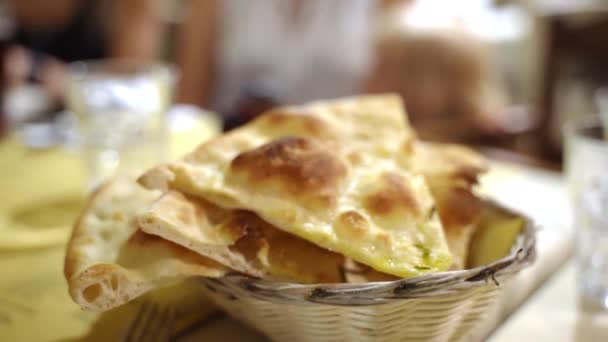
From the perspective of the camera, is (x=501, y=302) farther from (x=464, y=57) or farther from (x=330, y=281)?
(x=464, y=57)

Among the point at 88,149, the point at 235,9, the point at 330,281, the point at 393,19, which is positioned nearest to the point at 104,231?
the point at 330,281

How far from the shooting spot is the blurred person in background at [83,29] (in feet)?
5.98

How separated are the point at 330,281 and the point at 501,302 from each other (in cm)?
17

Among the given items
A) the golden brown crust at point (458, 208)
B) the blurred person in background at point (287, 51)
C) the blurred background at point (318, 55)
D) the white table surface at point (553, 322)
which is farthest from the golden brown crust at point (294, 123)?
the blurred person in background at point (287, 51)

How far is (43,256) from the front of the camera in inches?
25.9

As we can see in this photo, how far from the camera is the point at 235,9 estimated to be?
2.03 meters

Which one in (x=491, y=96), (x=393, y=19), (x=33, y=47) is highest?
(x=393, y=19)

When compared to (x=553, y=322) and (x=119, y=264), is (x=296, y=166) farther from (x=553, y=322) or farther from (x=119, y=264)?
(x=553, y=322)

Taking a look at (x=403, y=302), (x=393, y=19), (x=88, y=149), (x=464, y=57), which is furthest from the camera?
(x=393, y=19)

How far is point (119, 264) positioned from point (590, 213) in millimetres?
439

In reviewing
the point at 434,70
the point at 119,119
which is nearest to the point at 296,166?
the point at 119,119

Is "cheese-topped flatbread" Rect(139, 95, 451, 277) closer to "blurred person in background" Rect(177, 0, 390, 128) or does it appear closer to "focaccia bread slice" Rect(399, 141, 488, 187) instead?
"focaccia bread slice" Rect(399, 141, 488, 187)

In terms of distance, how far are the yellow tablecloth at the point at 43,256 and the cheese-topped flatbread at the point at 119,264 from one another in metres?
0.09

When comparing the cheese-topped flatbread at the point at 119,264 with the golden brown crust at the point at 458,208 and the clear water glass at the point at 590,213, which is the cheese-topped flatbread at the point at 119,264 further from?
the clear water glass at the point at 590,213
